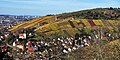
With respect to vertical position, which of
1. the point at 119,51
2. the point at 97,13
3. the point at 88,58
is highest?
the point at 119,51

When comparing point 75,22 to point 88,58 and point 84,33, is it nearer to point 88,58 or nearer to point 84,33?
point 84,33

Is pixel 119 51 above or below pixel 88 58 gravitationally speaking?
above

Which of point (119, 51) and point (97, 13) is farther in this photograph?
point (97, 13)

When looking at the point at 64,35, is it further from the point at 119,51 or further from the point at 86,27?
the point at 119,51

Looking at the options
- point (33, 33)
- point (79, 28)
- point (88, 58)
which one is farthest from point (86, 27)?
point (88, 58)

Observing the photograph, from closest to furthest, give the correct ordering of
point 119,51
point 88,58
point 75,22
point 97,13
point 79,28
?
1. point 119,51
2. point 88,58
3. point 79,28
4. point 75,22
5. point 97,13

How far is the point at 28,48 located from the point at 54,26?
3933cm

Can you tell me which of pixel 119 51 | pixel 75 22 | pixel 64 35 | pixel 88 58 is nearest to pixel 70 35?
pixel 64 35

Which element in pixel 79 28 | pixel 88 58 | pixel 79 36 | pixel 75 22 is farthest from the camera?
pixel 75 22

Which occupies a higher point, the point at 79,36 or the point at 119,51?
the point at 119,51

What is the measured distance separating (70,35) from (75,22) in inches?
743

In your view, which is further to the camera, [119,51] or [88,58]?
[88,58]

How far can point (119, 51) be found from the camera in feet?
Answer: 105

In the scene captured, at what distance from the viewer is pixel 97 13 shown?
161000 millimetres
